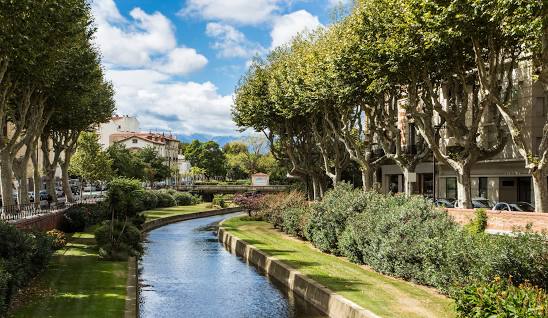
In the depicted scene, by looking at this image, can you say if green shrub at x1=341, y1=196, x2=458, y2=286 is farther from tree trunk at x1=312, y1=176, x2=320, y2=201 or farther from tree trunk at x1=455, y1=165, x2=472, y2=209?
tree trunk at x1=312, y1=176, x2=320, y2=201

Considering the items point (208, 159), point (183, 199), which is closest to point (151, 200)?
point (183, 199)

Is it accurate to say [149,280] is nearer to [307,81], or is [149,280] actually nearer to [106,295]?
[106,295]

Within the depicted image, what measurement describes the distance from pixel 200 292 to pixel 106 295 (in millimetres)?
6024

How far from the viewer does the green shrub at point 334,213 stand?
30.1 metres

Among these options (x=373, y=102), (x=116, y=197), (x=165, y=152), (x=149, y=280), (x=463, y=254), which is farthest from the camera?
(x=165, y=152)

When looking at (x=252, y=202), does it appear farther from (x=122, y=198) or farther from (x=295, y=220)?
(x=122, y=198)

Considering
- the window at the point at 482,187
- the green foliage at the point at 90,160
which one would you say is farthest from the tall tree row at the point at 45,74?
the window at the point at 482,187

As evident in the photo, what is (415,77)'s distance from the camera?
3238cm

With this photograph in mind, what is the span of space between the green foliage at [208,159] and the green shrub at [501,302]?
472ft

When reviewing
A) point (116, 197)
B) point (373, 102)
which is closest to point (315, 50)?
point (373, 102)

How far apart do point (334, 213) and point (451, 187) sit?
28293 millimetres

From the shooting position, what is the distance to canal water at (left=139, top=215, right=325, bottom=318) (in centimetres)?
2088

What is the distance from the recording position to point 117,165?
94250mm

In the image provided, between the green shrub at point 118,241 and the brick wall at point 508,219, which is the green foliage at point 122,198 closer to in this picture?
the green shrub at point 118,241
